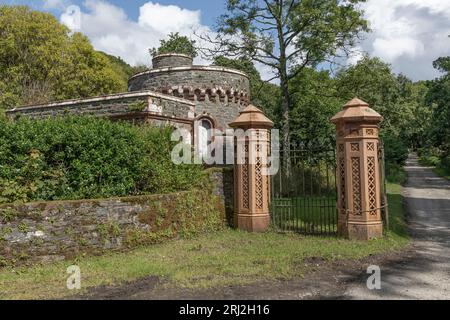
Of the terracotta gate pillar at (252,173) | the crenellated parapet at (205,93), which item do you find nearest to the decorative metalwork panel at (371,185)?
the terracotta gate pillar at (252,173)

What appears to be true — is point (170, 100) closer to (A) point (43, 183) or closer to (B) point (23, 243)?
(A) point (43, 183)

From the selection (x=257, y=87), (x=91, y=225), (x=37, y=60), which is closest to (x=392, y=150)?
(x=257, y=87)

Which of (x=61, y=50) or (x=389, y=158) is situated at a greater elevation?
(x=61, y=50)

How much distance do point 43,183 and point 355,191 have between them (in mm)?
6758

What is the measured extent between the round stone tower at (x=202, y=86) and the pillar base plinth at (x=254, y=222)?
8.66 meters

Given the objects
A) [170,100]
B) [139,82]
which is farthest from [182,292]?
[139,82]

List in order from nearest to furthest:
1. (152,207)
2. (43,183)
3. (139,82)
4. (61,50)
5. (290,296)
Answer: (290,296) → (43,183) → (152,207) → (139,82) → (61,50)

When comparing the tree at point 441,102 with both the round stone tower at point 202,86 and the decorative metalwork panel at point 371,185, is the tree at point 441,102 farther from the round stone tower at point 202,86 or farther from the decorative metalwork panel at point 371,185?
the decorative metalwork panel at point 371,185

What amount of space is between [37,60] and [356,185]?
2748 centimetres

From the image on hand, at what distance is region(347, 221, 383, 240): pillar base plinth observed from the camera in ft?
28.6

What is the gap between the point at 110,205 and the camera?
25.6ft

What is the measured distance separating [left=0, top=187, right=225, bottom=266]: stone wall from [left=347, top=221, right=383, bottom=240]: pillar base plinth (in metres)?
3.79

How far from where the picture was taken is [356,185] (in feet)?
29.1

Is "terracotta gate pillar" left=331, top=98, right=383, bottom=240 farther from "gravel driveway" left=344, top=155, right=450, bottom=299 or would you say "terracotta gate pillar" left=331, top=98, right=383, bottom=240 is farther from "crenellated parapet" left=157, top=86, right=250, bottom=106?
"crenellated parapet" left=157, top=86, right=250, bottom=106
